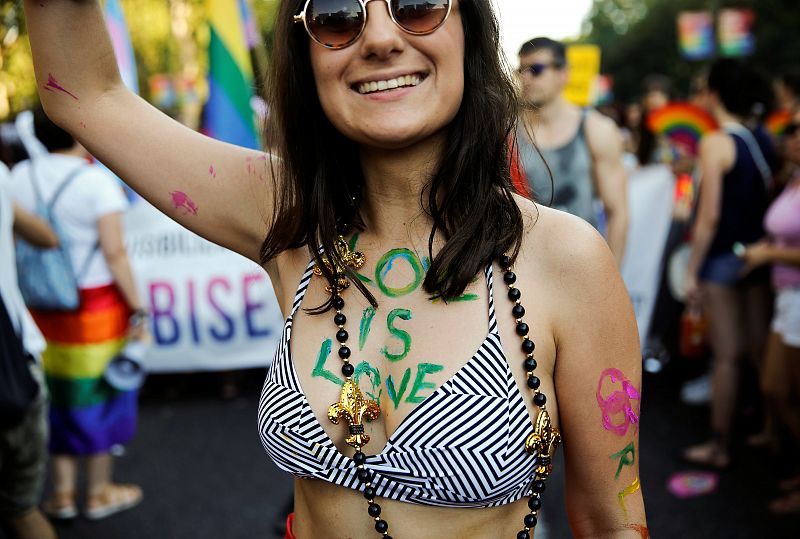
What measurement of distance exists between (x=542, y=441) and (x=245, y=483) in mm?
3728

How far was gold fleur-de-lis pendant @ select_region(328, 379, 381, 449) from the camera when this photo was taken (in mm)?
1550

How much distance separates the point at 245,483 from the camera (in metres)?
4.94

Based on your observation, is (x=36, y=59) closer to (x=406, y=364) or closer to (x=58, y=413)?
(x=406, y=364)

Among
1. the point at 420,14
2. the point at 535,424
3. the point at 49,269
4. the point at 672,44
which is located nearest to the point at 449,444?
the point at 535,424

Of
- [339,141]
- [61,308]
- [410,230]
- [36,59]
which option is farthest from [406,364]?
[61,308]

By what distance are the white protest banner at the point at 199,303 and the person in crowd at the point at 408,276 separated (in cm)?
457

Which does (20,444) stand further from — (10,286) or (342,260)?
(342,260)

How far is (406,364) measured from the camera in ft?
5.19

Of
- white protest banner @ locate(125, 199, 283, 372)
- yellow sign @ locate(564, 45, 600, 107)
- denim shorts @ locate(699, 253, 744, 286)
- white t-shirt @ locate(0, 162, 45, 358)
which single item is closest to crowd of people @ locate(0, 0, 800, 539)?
white t-shirt @ locate(0, 162, 45, 358)

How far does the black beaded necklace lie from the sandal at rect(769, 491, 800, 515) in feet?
10.8

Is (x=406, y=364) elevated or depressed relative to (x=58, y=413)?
elevated

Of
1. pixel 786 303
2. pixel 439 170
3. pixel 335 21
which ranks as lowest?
pixel 786 303

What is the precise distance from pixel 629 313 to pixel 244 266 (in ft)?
16.5

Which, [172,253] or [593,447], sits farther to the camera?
[172,253]
